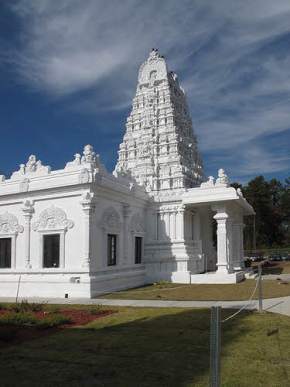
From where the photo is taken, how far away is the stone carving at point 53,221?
22.1 m

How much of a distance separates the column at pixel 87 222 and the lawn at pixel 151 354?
322 inches

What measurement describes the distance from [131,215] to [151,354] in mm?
17209

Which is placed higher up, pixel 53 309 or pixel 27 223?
pixel 27 223

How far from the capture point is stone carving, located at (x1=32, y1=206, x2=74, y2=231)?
22062 mm

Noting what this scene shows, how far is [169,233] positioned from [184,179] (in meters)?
4.22

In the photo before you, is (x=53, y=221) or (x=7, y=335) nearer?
(x=7, y=335)

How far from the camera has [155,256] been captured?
2767 centimetres

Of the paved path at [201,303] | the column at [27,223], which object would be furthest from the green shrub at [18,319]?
the column at [27,223]

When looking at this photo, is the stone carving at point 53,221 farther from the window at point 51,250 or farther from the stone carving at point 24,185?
the stone carving at point 24,185

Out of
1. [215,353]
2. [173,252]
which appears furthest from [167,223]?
[215,353]

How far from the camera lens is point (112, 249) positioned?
23656mm

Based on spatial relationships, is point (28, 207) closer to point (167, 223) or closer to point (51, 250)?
point (51, 250)

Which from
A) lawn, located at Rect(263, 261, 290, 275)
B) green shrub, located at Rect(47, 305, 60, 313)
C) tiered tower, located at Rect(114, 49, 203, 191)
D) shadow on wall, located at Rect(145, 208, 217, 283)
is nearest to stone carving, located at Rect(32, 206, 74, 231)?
green shrub, located at Rect(47, 305, 60, 313)

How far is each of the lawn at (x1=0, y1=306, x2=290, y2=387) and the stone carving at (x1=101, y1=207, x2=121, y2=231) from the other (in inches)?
403
